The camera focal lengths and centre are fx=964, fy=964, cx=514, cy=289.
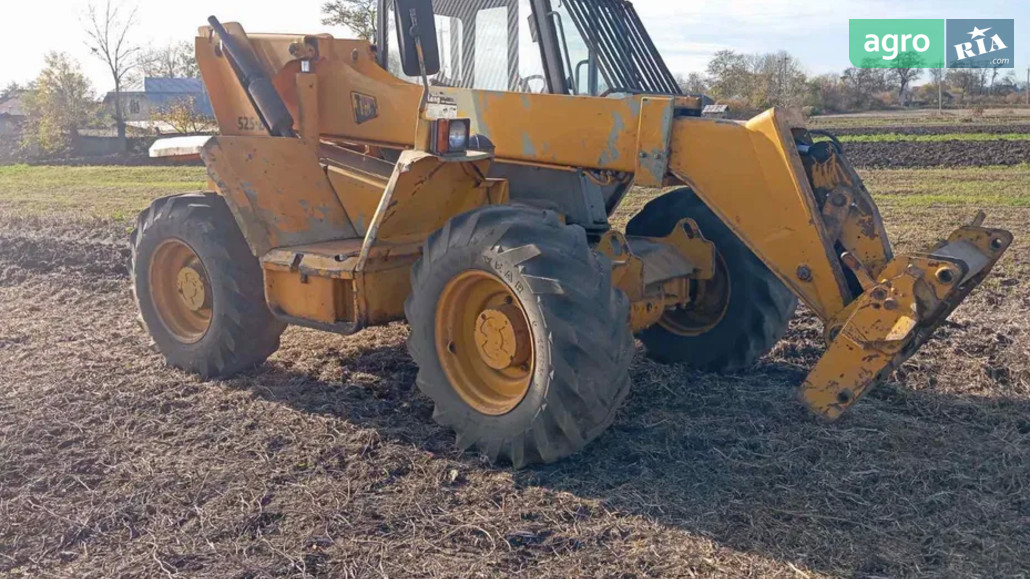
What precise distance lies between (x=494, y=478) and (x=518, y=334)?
28.2 inches

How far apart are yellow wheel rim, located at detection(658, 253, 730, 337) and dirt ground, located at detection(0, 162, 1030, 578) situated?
0.97 feet

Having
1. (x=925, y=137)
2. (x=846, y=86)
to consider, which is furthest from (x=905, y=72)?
(x=925, y=137)

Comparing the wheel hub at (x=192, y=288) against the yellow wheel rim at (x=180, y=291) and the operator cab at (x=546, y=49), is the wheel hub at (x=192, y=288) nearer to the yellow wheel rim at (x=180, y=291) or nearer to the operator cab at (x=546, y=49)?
the yellow wheel rim at (x=180, y=291)

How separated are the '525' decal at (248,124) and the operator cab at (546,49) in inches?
65.0

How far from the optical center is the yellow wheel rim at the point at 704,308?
6266mm

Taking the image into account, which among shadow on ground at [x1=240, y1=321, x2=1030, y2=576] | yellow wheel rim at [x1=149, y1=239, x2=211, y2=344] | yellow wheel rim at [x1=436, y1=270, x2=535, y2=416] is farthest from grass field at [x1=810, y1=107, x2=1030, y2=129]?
yellow wheel rim at [x1=436, y1=270, x2=535, y2=416]

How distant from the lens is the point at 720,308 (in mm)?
6340

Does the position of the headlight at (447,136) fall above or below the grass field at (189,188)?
above

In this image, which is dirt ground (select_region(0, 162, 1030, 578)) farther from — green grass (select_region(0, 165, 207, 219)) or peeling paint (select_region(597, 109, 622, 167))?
green grass (select_region(0, 165, 207, 219))

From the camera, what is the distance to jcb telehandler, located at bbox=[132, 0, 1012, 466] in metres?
4.62

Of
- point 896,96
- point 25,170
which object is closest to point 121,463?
point 25,170

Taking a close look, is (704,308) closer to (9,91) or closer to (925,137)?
(925,137)

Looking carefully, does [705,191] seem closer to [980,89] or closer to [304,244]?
[304,244]

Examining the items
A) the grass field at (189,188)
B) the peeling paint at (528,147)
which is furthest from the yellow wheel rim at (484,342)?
Answer: the grass field at (189,188)
